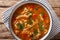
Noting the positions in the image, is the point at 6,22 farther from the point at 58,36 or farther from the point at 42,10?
the point at 58,36

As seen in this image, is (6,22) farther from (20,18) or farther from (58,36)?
(58,36)

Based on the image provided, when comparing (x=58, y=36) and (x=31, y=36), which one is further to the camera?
(x=58, y=36)

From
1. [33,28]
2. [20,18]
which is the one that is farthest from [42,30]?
[20,18]

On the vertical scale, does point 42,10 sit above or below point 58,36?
above

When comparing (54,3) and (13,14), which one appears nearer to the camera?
(13,14)

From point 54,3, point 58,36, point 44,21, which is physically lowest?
point 58,36

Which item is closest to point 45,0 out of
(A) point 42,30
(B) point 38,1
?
(B) point 38,1
